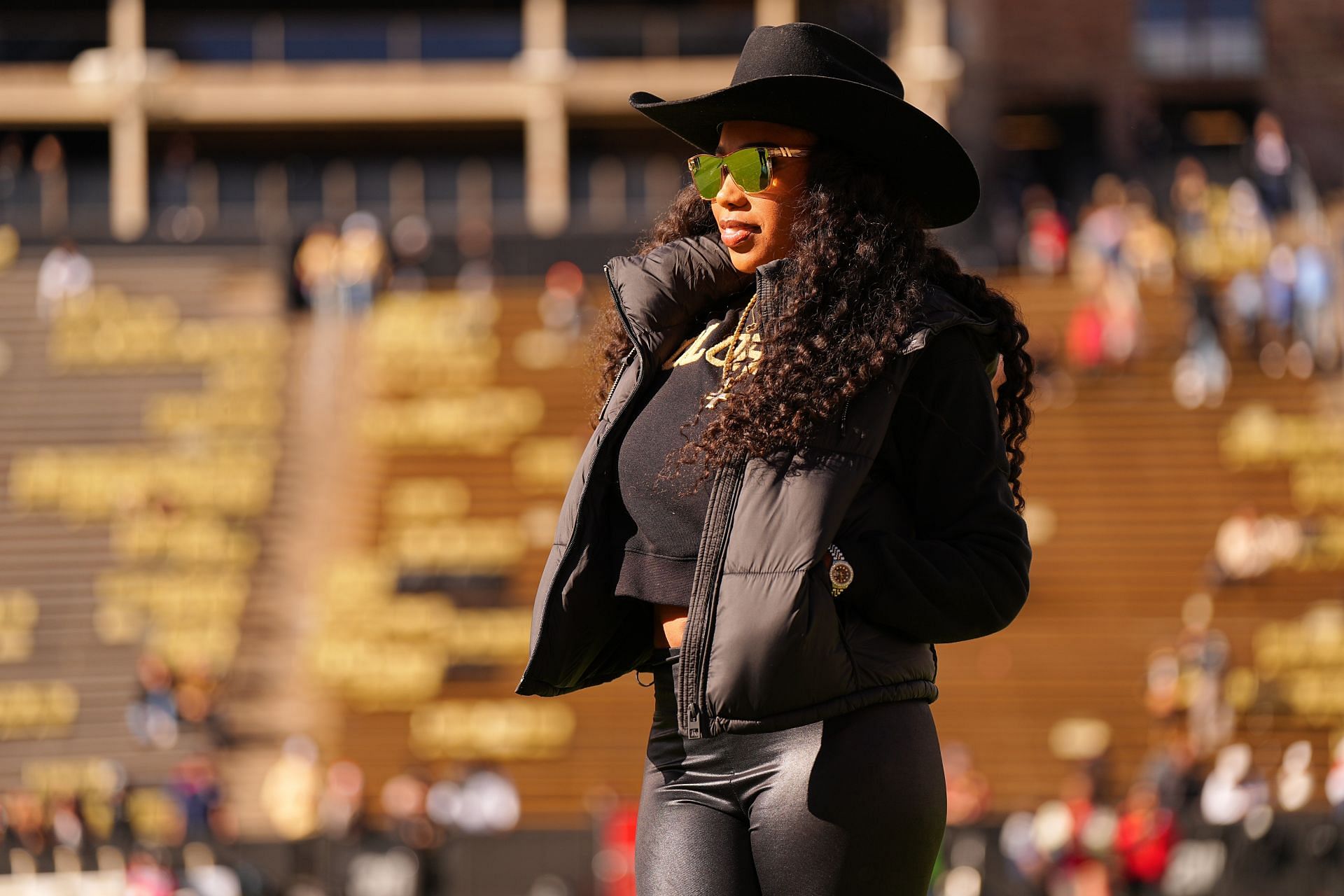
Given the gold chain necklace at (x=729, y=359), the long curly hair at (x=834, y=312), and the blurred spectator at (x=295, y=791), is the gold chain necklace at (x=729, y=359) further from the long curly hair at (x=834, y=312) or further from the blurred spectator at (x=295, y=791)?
the blurred spectator at (x=295, y=791)

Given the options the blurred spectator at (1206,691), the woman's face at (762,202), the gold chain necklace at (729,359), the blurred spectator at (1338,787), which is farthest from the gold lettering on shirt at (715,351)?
the blurred spectator at (1206,691)

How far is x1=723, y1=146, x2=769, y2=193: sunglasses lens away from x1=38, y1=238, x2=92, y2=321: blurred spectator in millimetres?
22698

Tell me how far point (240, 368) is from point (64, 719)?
5.58 meters

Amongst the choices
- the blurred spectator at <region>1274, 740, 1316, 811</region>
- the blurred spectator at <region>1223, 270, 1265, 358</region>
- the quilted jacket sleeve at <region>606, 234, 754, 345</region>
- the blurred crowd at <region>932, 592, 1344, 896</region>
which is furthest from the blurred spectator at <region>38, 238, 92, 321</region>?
the quilted jacket sleeve at <region>606, 234, 754, 345</region>

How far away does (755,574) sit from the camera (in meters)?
2.55

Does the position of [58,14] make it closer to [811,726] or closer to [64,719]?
[64,719]

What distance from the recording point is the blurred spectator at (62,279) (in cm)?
2431

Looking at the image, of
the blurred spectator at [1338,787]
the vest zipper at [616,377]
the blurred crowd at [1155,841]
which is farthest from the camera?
the blurred spectator at [1338,787]

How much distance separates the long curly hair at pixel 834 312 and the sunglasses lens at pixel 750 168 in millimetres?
61

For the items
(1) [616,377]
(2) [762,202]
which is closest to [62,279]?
(1) [616,377]

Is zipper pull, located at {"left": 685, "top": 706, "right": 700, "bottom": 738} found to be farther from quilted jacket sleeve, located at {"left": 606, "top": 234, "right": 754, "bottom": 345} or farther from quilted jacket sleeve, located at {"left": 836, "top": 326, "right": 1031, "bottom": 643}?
quilted jacket sleeve, located at {"left": 606, "top": 234, "right": 754, "bottom": 345}

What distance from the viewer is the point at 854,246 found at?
8.87ft

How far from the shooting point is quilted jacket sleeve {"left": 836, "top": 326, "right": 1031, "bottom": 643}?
2645 millimetres

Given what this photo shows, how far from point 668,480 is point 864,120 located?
549 millimetres
